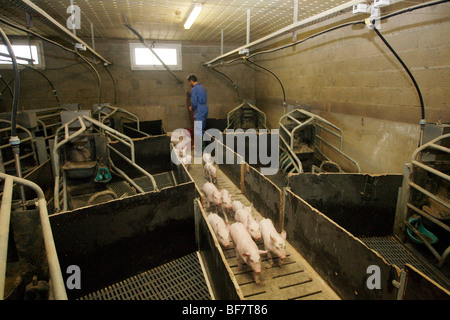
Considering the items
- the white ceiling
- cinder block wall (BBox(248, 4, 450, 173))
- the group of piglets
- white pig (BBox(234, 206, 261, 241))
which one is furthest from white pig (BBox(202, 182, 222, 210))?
the white ceiling

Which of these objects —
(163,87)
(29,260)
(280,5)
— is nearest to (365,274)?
(29,260)

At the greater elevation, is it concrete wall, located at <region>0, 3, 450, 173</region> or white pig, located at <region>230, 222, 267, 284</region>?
concrete wall, located at <region>0, 3, 450, 173</region>

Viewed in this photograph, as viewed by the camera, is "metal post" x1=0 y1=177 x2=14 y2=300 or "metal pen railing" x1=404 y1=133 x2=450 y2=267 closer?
"metal post" x1=0 y1=177 x2=14 y2=300

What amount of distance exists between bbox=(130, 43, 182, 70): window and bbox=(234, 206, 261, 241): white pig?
7.00 m

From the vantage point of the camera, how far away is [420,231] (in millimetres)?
3170

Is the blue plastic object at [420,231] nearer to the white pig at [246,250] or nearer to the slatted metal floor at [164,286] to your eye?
the white pig at [246,250]

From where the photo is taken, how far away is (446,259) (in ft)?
9.30

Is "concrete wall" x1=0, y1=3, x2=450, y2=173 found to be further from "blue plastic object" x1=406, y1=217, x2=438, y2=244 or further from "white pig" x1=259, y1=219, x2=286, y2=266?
"white pig" x1=259, y1=219, x2=286, y2=266

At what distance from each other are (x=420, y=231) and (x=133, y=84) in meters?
8.39

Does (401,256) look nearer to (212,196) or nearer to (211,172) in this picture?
Result: (212,196)

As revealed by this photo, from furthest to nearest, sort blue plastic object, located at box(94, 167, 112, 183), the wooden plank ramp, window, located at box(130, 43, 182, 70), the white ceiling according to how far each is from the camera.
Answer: window, located at box(130, 43, 182, 70), the white ceiling, blue plastic object, located at box(94, 167, 112, 183), the wooden plank ramp

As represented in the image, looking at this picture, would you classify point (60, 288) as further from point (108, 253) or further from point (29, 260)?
point (108, 253)

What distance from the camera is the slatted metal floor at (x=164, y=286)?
99.5 inches

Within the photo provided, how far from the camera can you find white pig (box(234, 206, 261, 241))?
290 centimetres
